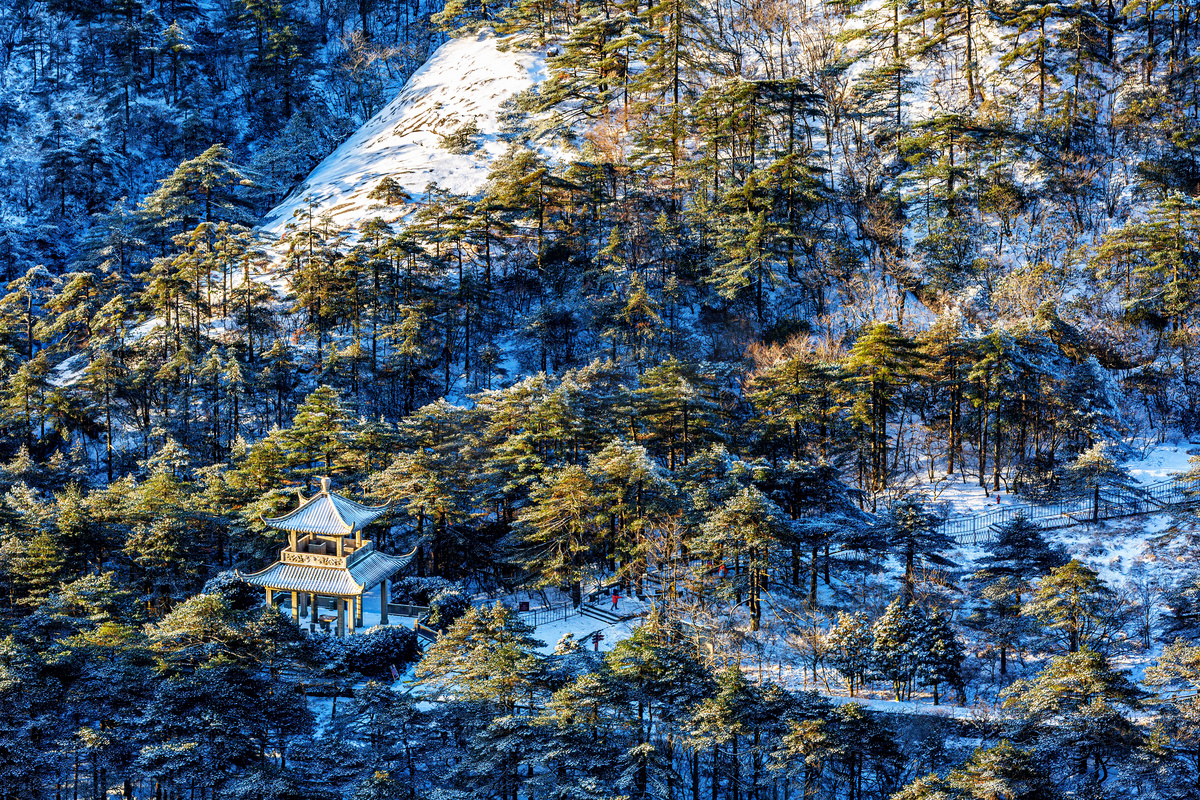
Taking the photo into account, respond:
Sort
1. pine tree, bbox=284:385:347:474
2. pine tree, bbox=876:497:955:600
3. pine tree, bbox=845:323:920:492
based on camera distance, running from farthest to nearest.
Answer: pine tree, bbox=284:385:347:474, pine tree, bbox=845:323:920:492, pine tree, bbox=876:497:955:600

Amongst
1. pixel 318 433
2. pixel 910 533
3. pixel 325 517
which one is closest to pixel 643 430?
pixel 910 533

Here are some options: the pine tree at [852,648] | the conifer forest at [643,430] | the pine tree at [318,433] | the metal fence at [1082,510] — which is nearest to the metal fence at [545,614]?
the conifer forest at [643,430]

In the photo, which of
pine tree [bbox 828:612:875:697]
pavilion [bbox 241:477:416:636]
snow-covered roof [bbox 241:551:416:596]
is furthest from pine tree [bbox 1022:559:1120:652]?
pavilion [bbox 241:477:416:636]

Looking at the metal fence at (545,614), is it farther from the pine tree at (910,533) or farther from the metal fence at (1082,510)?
the metal fence at (1082,510)

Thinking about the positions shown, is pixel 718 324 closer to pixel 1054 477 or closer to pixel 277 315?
pixel 1054 477

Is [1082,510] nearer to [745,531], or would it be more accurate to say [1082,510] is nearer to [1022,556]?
[1022,556]

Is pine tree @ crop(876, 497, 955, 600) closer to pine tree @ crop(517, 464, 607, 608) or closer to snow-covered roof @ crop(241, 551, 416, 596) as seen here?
pine tree @ crop(517, 464, 607, 608)
